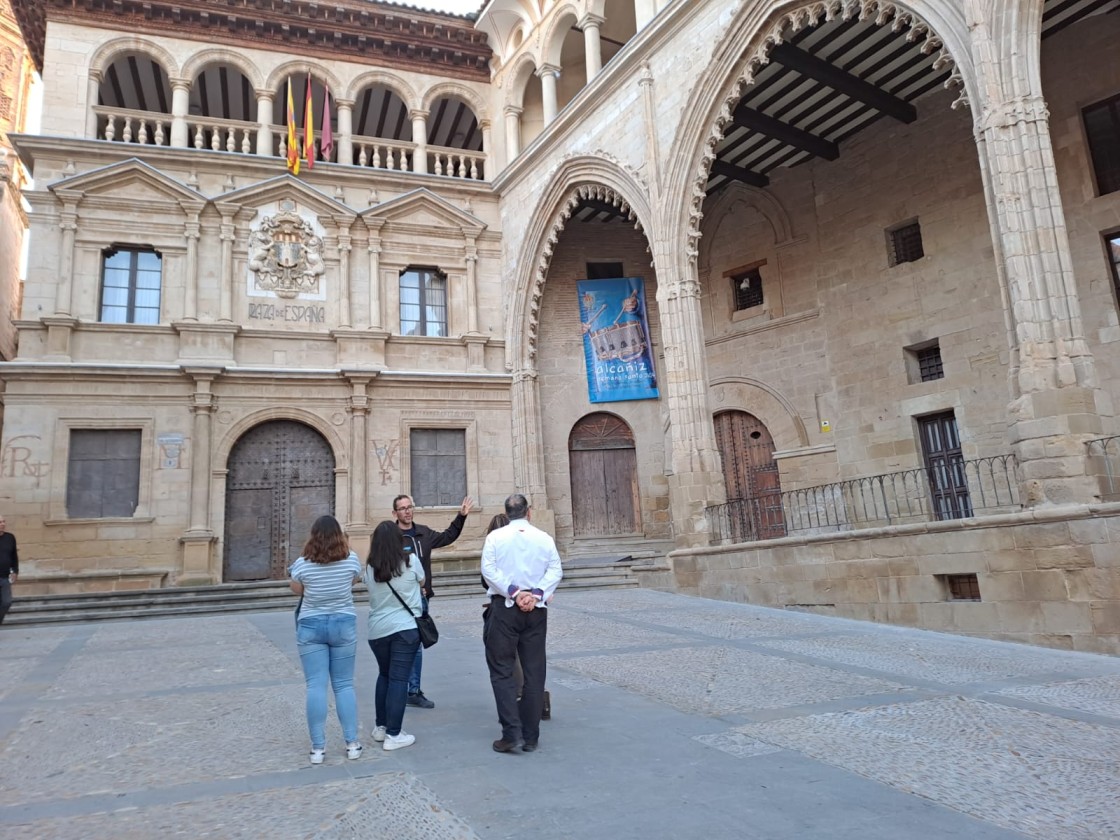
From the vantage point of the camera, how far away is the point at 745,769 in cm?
380

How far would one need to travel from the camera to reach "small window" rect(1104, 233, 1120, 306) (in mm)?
12016

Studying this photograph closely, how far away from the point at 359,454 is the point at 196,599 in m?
4.51

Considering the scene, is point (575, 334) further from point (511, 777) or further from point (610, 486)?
point (511, 777)

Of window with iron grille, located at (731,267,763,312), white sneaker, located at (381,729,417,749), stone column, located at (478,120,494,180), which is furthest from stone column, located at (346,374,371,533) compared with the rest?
white sneaker, located at (381,729,417,749)

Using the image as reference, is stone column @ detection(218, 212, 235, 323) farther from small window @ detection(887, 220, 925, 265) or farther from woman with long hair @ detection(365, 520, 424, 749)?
woman with long hair @ detection(365, 520, 424, 749)

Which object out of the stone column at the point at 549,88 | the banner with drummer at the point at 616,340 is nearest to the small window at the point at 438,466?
the banner with drummer at the point at 616,340

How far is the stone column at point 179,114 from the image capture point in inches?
668

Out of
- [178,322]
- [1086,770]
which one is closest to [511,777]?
[1086,770]

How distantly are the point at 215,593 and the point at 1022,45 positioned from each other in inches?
555

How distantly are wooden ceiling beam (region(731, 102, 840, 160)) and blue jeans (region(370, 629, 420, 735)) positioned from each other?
1366 cm

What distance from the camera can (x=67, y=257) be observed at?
15.8 metres

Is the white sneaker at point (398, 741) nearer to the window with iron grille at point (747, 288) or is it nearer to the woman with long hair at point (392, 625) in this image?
the woman with long hair at point (392, 625)

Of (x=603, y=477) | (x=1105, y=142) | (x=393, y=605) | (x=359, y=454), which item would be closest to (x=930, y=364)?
(x=1105, y=142)

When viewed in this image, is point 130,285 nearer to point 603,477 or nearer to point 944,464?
point 603,477
